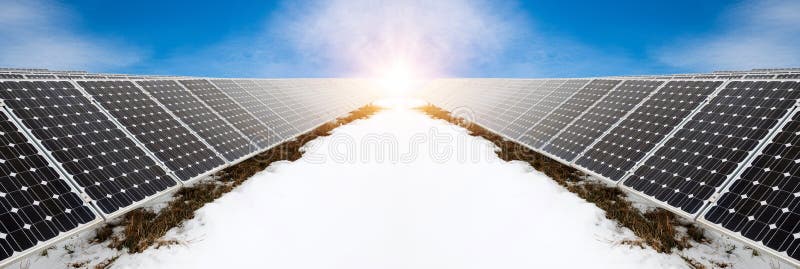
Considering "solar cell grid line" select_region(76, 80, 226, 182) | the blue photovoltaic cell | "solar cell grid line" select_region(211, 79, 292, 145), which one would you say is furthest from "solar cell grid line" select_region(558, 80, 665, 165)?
the blue photovoltaic cell

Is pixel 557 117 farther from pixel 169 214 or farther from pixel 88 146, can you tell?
pixel 88 146

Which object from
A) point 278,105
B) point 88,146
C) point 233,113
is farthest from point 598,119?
point 278,105

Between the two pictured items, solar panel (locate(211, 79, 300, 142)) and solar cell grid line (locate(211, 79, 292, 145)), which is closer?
solar cell grid line (locate(211, 79, 292, 145))

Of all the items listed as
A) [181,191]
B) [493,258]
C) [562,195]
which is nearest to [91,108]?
[181,191]

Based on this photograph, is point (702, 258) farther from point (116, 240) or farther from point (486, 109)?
point (486, 109)

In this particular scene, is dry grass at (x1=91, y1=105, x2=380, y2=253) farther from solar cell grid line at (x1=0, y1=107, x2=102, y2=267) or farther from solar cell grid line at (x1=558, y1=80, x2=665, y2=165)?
solar cell grid line at (x1=558, y1=80, x2=665, y2=165)

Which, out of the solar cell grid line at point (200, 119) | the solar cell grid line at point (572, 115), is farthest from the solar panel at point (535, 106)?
the solar cell grid line at point (200, 119)
